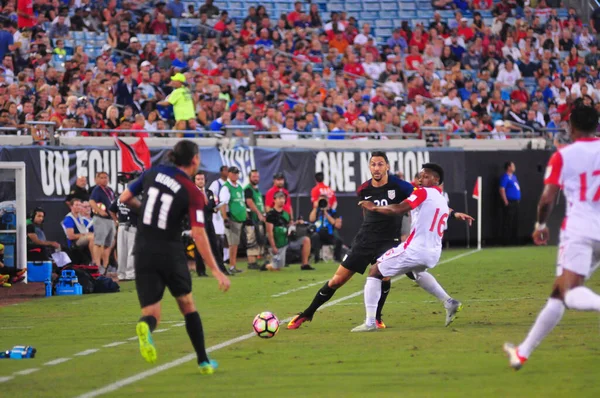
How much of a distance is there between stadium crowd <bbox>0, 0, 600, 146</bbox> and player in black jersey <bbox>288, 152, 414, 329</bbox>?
12.5 meters

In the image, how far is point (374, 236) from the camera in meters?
12.5

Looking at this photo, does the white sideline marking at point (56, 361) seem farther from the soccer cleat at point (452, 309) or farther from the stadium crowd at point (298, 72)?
the stadium crowd at point (298, 72)

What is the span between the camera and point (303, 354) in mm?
10211

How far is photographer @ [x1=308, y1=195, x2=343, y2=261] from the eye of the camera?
982 inches

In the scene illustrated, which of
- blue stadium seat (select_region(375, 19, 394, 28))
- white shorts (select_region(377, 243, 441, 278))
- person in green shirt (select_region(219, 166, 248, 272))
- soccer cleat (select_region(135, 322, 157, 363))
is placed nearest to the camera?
soccer cleat (select_region(135, 322, 157, 363))

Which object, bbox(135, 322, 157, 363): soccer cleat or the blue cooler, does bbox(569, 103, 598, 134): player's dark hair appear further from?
the blue cooler

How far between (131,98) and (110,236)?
17.3ft

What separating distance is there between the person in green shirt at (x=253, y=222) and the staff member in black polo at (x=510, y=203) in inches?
343

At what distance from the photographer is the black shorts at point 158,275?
908 centimetres

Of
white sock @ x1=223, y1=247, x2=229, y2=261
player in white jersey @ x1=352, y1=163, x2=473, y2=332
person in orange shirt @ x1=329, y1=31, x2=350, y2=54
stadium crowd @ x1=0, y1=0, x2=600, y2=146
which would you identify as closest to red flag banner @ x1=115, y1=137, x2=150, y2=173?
stadium crowd @ x1=0, y1=0, x2=600, y2=146

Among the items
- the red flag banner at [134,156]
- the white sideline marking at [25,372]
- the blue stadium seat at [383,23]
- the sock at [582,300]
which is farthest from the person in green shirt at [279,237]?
the sock at [582,300]

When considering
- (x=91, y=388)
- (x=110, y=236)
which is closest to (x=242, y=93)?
(x=110, y=236)

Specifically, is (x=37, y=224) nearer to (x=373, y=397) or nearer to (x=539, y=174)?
(x=373, y=397)

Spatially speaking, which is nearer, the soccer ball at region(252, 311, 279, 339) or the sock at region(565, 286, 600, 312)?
the sock at region(565, 286, 600, 312)
